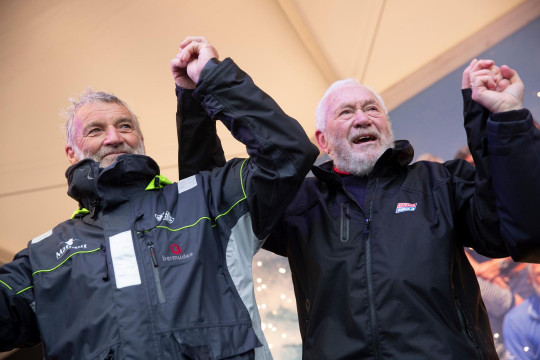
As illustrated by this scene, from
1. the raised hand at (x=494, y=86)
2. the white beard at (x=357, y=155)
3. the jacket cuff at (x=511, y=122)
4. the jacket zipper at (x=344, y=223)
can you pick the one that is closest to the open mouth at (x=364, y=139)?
the white beard at (x=357, y=155)

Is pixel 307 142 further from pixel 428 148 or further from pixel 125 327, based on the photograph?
pixel 428 148

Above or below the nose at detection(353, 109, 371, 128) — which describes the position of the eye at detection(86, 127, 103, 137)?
above

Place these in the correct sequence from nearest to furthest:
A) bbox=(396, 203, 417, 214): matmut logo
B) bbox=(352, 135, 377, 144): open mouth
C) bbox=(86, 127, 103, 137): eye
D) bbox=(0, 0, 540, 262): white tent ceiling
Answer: bbox=(396, 203, 417, 214): matmut logo, bbox=(86, 127, 103, 137): eye, bbox=(352, 135, 377, 144): open mouth, bbox=(0, 0, 540, 262): white tent ceiling

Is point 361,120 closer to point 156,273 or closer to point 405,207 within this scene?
point 405,207

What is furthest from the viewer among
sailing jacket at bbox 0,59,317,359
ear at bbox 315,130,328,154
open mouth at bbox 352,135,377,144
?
ear at bbox 315,130,328,154

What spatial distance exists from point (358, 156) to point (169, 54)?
1851 millimetres

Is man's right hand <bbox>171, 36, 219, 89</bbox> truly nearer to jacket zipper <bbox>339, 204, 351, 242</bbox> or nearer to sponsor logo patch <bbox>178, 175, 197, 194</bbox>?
sponsor logo patch <bbox>178, 175, 197, 194</bbox>

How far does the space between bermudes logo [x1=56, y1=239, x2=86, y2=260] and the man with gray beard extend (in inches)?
19.3

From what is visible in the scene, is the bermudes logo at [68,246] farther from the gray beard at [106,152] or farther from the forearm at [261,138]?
the forearm at [261,138]

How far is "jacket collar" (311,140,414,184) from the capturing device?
82.7 inches

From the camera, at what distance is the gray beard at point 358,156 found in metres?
2.22

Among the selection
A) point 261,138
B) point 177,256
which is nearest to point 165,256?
point 177,256

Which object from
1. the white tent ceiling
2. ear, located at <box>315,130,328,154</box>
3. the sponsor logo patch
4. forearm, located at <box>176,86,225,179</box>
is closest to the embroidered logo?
the sponsor logo patch

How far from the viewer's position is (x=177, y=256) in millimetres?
1773
